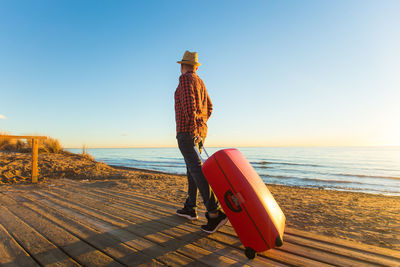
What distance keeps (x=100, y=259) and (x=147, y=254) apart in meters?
0.37

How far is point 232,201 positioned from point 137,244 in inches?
39.3

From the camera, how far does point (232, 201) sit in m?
1.70

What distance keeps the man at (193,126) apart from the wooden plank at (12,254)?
151 cm

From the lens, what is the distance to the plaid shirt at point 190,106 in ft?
7.58

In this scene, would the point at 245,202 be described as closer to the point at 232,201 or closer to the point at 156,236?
the point at 232,201

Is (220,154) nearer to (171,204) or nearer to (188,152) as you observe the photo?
(188,152)

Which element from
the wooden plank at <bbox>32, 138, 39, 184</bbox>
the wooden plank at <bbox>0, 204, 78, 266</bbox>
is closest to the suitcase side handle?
the wooden plank at <bbox>0, 204, 78, 266</bbox>

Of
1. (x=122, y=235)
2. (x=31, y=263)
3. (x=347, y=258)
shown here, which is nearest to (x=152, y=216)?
(x=122, y=235)

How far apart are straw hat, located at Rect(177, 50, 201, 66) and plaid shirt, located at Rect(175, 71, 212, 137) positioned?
122 mm

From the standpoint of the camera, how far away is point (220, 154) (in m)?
1.77

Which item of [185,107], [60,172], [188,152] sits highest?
[185,107]

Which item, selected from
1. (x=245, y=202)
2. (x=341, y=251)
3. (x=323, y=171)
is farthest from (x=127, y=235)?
(x=323, y=171)

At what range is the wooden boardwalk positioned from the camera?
1.64 m

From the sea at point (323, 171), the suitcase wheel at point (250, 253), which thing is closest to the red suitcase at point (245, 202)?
the suitcase wheel at point (250, 253)
